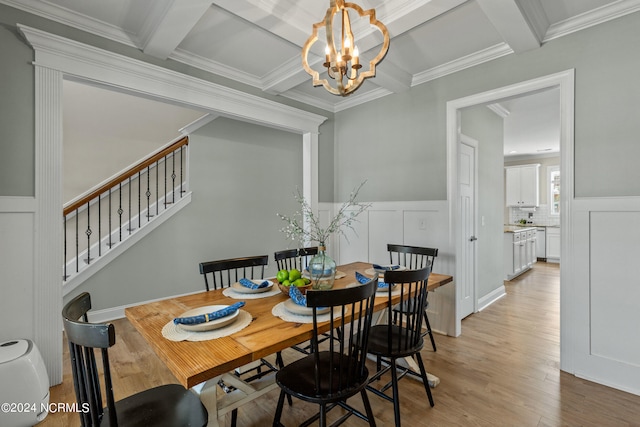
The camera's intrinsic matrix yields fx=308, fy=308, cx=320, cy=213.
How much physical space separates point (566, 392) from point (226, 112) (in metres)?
3.68

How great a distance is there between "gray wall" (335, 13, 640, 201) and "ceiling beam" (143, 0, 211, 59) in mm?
2264

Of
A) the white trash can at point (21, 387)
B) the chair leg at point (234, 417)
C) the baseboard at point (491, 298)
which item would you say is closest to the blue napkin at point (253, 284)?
the chair leg at point (234, 417)

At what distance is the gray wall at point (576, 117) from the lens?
2207 mm

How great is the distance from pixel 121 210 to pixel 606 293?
16.7 feet

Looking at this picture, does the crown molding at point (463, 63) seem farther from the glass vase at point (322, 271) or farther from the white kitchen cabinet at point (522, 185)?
the white kitchen cabinet at point (522, 185)

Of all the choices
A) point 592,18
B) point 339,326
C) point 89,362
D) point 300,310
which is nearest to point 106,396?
point 89,362

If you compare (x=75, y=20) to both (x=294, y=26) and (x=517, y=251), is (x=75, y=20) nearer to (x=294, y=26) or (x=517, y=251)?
(x=294, y=26)

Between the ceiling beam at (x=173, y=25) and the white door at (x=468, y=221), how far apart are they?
285cm

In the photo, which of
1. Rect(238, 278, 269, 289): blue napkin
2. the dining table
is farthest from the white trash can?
Rect(238, 278, 269, 289): blue napkin

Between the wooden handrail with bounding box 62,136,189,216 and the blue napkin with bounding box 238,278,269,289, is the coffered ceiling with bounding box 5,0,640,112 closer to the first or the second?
the wooden handrail with bounding box 62,136,189,216

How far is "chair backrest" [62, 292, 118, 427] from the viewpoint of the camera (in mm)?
997

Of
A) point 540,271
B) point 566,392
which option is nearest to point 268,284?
point 566,392

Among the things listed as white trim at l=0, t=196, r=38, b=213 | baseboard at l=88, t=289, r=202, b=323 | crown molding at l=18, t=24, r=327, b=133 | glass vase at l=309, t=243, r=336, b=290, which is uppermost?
Answer: crown molding at l=18, t=24, r=327, b=133

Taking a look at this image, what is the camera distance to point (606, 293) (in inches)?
89.6
